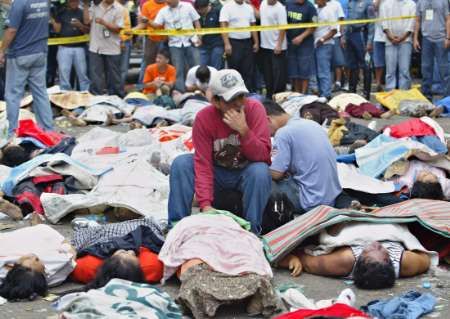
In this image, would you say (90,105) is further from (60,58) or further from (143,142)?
(143,142)

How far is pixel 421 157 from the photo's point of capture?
9.41 metres

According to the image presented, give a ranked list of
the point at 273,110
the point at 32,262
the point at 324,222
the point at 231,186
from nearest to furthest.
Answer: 1. the point at 32,262
2. the point at 324,222
3. the point at 231,186
4. the point at 273,110

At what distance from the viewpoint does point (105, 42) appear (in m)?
16.7

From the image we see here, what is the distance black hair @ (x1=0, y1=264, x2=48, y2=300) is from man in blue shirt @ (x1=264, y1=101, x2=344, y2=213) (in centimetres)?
226

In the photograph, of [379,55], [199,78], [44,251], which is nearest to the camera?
[44,251]

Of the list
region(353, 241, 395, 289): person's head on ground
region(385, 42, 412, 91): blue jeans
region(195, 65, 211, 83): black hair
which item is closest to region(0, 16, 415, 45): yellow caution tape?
region(385, 42, 412, 91): blue jeans

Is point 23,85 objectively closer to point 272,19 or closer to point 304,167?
point 272,19

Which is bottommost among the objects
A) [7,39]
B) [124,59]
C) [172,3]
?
[124,59]

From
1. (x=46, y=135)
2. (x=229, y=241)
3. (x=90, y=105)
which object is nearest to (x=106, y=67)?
(x=90, y=105)

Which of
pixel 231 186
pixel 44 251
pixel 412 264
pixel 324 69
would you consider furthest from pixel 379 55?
pixel 44 251

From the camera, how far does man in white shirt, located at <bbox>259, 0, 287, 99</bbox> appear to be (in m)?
16.5

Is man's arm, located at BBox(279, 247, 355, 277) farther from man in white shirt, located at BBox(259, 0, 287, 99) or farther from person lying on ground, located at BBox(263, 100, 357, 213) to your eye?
man in white shirt, located at BBox(259, 0, 287, 99)

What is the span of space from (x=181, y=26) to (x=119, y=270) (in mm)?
10351

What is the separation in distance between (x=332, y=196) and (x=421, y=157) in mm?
1332
